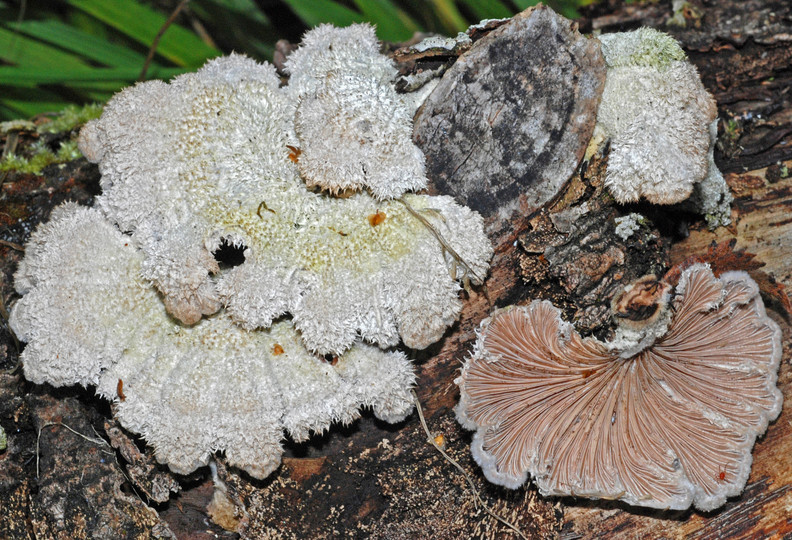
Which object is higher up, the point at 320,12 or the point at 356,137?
the point at 320,12

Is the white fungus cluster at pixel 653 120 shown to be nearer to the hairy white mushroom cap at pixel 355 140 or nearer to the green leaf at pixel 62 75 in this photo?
the hairy white mushroom cap at pixel 355 140

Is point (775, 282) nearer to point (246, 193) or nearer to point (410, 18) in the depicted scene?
point (246, 193)

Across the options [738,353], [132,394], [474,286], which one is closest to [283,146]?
[474,286]

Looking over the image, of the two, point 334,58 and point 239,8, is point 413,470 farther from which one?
point 239,8

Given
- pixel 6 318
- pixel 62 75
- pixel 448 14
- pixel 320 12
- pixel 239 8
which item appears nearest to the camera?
pixel 6 318

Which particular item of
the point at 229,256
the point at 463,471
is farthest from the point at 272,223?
the point at 463,471

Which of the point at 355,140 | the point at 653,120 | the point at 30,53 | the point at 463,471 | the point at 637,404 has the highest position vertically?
the point at 30,53

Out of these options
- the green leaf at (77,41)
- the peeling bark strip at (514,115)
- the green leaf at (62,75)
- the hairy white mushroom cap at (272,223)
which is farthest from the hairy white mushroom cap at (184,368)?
the green leaf at (77,41)

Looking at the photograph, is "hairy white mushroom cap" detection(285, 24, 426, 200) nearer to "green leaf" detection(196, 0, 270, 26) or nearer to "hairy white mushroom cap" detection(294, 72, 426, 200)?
"hairy white mushroom cap" detection(294, 72, 426, 200)
